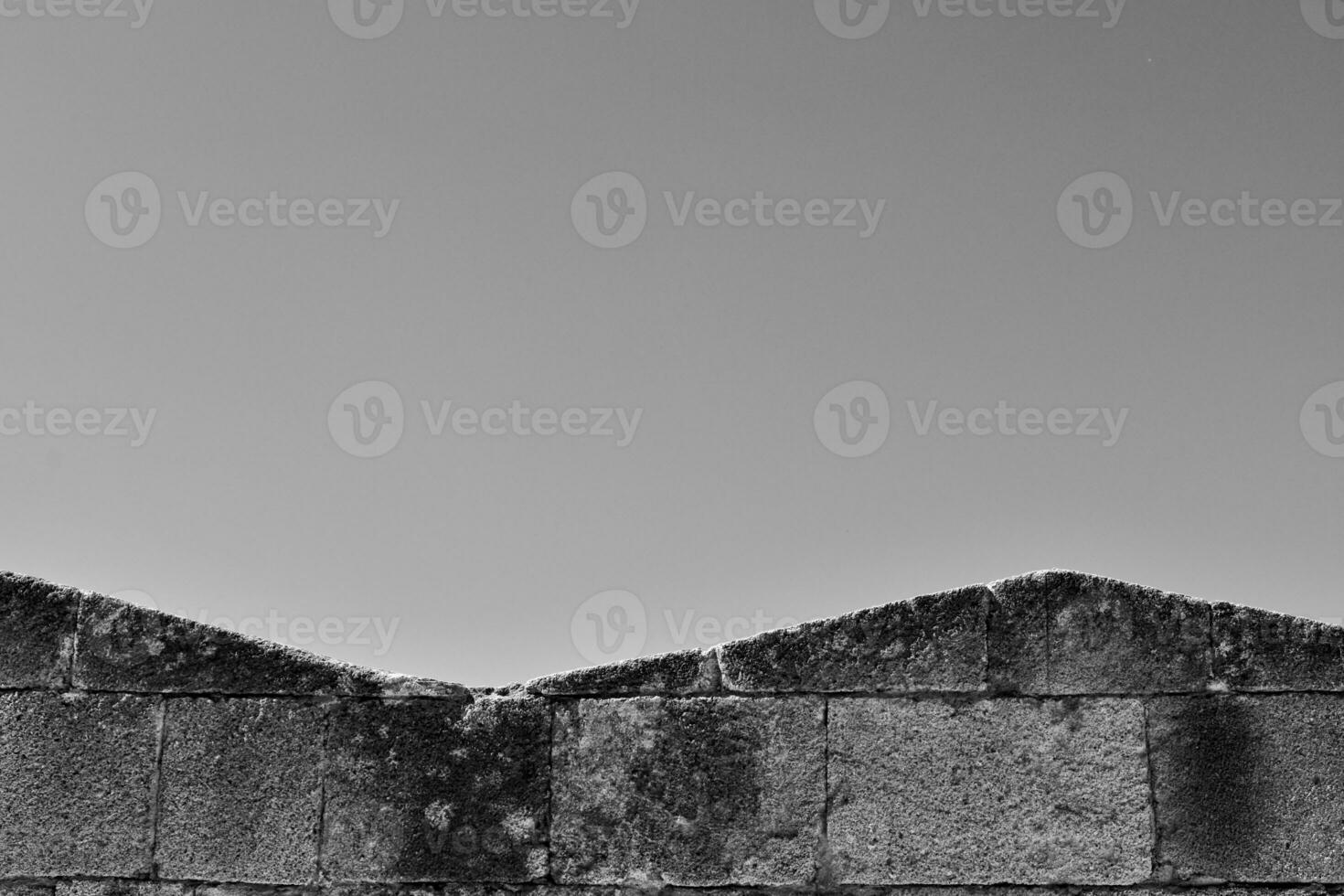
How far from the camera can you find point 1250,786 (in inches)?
136

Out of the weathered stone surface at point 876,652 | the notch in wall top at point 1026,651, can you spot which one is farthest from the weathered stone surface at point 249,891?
the weathered stone surface at point 876,652

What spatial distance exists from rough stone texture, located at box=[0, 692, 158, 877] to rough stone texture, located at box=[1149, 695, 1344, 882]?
314cm

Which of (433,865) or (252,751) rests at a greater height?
(252,751)

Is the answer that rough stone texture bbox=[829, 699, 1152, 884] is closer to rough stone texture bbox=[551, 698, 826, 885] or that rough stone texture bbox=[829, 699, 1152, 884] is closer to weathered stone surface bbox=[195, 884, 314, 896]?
rough stone texture bbox=[551, 698, 826, 885]

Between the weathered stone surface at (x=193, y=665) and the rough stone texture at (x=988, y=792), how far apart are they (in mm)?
1292

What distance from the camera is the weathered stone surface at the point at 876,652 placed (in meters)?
3.56

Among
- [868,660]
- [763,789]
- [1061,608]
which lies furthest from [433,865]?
[1061,608]

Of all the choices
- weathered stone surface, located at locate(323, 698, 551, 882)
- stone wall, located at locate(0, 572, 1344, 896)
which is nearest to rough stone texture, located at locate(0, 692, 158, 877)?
stone wall, located at locate(0, 572, 1344, 896)

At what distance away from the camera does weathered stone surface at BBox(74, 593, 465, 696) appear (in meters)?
3.57

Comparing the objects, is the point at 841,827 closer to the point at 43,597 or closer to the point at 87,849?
the point at 87,849

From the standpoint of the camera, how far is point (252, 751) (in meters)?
3.54

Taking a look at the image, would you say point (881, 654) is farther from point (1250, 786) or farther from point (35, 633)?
point (35, 633)

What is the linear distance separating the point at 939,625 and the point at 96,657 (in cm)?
266

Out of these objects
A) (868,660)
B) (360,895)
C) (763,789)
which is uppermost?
(868,660)
